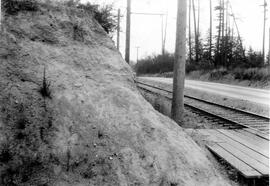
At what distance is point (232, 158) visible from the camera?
15.1 ft

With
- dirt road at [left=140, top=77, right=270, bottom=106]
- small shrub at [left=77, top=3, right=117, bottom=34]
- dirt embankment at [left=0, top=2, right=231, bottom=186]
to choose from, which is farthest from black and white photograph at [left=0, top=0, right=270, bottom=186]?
dirt road at [left=140, top=77, right=270, bottom=106]

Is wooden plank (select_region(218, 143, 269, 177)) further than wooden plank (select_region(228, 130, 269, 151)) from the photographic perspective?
No

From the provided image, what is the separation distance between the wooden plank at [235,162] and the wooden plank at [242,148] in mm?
343

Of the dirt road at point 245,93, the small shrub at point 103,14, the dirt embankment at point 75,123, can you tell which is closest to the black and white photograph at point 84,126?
the dirt embankment at point 75,123

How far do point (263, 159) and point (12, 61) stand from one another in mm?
4412

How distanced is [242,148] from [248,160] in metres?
0.69

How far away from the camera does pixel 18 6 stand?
5.71m

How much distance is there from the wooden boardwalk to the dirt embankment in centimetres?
43

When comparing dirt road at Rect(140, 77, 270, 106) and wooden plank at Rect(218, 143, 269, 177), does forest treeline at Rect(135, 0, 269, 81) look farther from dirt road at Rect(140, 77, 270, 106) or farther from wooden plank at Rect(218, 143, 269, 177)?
wooden plank at Rect(218, 143, 269, 177)

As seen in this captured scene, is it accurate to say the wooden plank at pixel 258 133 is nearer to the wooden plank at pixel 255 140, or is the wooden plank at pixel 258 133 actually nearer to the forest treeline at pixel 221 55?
the wooden plank at pixel 255 140

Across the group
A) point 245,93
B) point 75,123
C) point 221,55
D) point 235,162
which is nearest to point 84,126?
point 75,123

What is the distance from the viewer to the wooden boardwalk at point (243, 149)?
4191 mm

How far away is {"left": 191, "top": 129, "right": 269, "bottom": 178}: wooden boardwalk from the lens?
4.19 metres

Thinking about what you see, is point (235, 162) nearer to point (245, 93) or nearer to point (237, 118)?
point (237, 118)
